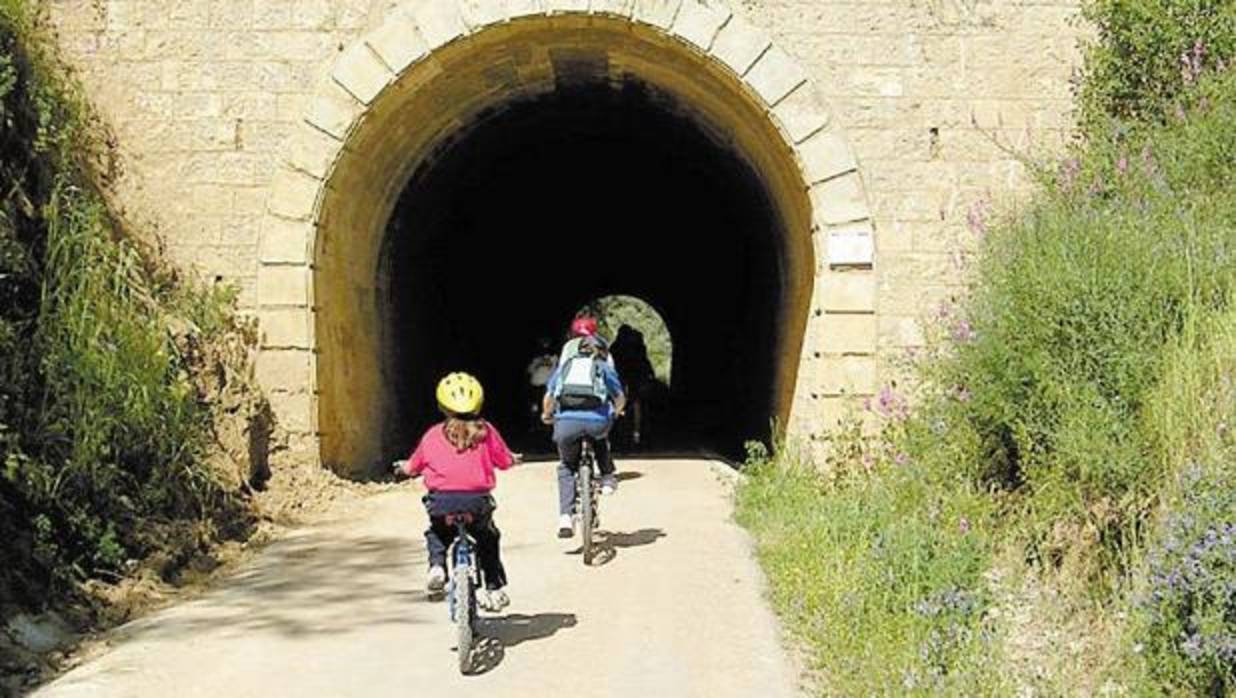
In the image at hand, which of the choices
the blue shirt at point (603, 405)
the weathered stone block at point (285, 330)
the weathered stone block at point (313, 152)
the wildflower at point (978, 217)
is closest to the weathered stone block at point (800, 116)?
the wildflower at point (978, 217)

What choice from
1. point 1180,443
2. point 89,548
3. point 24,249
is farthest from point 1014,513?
point 24,249

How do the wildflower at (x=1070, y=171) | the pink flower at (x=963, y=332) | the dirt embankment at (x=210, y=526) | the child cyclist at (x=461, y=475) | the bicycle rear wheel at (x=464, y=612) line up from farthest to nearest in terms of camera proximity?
1. the wildflower at (x=1070, y=171)
2. the pink flower at (x=963, y=332)
3. the dirt embankment at (x=210, y=526)
4. the child cyclist at (x=461, y=475)
5. the bicycle rear wheel at (x=464, y=612)

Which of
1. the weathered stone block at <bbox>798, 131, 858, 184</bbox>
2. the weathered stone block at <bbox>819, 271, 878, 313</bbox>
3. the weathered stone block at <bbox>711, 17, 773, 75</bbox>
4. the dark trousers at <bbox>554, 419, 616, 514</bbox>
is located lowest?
the dark trousers at <bbox>554, 419, 616, 514</bbox>

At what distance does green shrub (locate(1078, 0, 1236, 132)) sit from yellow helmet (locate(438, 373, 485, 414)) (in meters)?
5.24

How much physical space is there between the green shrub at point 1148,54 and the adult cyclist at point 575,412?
400cm

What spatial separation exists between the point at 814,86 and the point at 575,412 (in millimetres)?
3301

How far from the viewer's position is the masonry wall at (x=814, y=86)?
30.4 feet

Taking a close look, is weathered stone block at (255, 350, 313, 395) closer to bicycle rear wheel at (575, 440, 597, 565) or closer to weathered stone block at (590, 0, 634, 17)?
bicycle rear wheel at (575, 440, 597, 565)

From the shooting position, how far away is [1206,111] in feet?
27.0

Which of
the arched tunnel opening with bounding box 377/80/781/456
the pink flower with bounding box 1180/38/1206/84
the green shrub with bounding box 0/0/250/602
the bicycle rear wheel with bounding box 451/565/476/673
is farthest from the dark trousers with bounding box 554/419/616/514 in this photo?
the pink flower with bounding box 1180/38/1206/84

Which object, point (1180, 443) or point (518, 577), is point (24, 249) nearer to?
point (518, 577)

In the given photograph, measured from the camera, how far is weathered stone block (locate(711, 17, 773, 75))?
30.1 ft

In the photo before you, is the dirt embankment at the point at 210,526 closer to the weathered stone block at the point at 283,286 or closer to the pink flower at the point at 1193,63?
the weathered stone block at the point at 283,286

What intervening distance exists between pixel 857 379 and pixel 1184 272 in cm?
291
